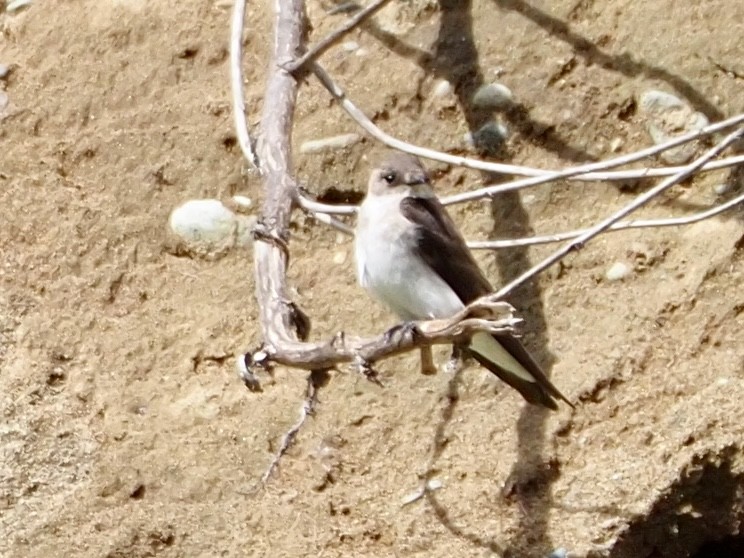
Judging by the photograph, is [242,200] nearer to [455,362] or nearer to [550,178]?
[455,362]

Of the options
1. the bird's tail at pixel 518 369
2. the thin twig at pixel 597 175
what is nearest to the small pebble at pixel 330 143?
the thin twig at pixel 597 175

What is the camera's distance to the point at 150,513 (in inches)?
107

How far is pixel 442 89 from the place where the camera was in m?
3.36

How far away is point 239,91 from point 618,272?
0.98m

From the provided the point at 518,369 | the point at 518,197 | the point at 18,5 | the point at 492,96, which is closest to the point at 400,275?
the point at 518,369

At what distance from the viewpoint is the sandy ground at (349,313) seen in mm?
2684

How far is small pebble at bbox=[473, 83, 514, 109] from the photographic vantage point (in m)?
3.31

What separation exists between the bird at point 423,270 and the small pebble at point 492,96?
0.61 m

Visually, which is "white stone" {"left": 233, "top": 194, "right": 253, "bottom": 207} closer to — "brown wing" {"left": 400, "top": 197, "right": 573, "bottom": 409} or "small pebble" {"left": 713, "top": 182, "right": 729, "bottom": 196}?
"brown wing" {"left": 400, "top": 197, "right": 573, "bottom": 409}

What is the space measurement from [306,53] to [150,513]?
41.2 inches

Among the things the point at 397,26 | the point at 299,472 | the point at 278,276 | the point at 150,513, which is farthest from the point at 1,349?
the point at 397,26

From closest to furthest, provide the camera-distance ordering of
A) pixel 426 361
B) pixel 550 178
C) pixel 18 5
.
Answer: pixel 550 178 < pixel 426 361 < pixel 18 5

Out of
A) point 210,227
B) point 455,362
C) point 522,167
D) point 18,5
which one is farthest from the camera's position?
point 18,5

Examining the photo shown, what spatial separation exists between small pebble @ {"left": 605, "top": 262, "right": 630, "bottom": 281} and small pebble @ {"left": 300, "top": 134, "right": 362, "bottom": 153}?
75 cm
